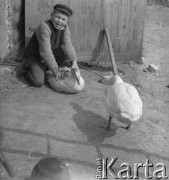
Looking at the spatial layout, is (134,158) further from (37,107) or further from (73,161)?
(37,107)

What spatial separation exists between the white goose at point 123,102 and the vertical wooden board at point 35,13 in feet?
6.73

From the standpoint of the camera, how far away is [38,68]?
614 centimetres

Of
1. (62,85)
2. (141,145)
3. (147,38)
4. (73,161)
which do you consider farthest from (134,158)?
(147,38)

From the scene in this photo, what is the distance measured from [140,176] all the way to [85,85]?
244 cm

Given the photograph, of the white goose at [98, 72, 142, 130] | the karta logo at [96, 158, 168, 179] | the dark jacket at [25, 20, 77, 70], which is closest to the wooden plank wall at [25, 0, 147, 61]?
the dark jacket at [25, 20, 77, 70]

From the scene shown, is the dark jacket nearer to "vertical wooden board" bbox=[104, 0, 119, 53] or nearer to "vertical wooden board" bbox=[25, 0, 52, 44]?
"vertical wooden board" bbox=[25, 0, 52, 44]

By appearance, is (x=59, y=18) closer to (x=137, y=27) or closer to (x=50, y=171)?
(x=137, y=27)

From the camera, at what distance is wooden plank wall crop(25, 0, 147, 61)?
648cm

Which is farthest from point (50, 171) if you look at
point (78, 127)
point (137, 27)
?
point (137, 27)

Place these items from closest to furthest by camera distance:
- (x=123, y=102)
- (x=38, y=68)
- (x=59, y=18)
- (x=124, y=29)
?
(x=123, y=102) → (x=59, y=18) → (x=38, y=68) → (x=124, y=29)

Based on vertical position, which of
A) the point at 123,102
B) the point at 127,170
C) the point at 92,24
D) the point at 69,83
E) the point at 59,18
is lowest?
Answer: the point at 127,170

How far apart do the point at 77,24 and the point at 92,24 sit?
269 mm

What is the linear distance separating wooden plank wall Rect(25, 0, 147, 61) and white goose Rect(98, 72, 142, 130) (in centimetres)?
200

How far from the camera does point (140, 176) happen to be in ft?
13.5
